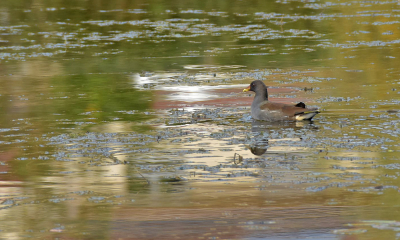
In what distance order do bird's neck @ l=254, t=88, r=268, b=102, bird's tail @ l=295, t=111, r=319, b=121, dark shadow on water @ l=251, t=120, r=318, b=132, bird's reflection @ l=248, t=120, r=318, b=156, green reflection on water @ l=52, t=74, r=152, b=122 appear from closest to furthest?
bird's reflection @ l=248, t=120, r=318, b=156 → dark shadow on water @ l=251, t=120, r=318, b=132 → bird's tail @ l=295, t=111, r=319, b=121 → bird's neck @ l=254, t=88, r=268, b=102 → green reflection on water @ l=52, t=74, r=152, b=122

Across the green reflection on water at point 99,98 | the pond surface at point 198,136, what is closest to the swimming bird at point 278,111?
the pond surface at point 198,136

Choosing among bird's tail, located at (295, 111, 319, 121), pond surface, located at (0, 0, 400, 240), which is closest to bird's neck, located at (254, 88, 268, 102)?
pond surface, located at (0, 0, 400, 240)

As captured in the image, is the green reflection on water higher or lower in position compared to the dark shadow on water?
higher

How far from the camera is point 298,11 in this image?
29.6 meters

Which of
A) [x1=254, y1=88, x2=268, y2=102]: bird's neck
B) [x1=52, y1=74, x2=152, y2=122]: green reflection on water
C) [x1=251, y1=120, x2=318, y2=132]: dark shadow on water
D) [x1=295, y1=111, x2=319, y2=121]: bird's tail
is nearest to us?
[x1=251, y1=120, x2=318, y2=132]: dark shadow on water

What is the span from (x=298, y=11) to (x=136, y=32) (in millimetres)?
7445

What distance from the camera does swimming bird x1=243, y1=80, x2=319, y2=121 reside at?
12.0 metres

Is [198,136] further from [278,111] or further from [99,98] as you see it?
[99,98]

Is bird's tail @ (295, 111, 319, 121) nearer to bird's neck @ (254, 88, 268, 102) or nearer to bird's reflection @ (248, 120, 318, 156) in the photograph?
bird's reflection @ (248, 120, 318, 156)

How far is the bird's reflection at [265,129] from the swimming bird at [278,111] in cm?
9

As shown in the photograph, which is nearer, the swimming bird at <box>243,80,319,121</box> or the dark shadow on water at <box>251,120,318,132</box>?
the dark shadow on water at <box>251,120,318,132</box>

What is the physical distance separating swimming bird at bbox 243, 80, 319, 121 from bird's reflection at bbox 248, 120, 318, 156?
0.09 meters

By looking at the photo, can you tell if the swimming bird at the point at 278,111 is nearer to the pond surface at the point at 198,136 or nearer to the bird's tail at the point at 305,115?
the bird's tail at the point at 305,115

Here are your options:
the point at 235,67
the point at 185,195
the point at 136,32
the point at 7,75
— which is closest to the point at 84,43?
the point at 136,32
